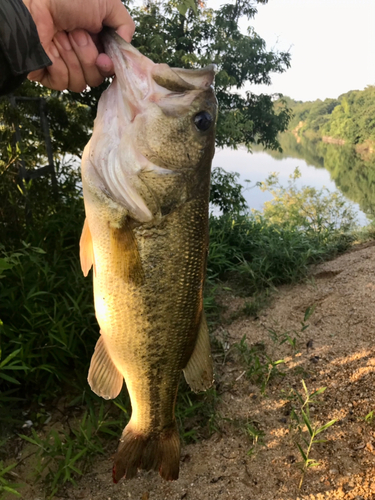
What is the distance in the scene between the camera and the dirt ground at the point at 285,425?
2256 mm

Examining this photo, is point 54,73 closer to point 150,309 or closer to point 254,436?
point 150,309

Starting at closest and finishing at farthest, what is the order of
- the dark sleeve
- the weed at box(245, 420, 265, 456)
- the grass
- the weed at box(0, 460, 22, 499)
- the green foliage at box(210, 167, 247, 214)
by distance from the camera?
the dark sleeve
the weed at box(0, 460, 22, 499)
the grass
the weed at box(245, 420, 265, 456)
the green foliage at box(210, 167, 247, 214)

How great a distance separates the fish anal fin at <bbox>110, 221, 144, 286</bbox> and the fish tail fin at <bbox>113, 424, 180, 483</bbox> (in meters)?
0.75

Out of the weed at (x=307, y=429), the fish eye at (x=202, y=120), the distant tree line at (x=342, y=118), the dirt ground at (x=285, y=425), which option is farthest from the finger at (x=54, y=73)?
the distant tree line at (x=342, y=118)

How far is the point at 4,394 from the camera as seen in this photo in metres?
2.48

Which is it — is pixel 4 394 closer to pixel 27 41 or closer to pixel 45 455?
pixel 45 455

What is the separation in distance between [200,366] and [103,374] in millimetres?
424

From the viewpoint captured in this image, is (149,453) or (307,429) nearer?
(149,453)

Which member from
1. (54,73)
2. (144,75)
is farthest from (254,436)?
(54,73)

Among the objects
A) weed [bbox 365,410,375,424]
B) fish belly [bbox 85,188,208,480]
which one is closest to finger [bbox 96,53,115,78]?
fish belly [bbox 85,188,208,480]

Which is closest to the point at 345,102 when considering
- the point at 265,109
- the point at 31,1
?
the point at 265,109

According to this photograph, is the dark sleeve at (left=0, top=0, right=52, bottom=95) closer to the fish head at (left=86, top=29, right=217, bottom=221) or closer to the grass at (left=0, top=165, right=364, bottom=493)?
the fish head at (left=86, top=29, right=217, bottom=221)

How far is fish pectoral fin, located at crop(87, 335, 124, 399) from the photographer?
1.49 meters

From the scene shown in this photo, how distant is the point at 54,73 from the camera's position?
1.56 metres
